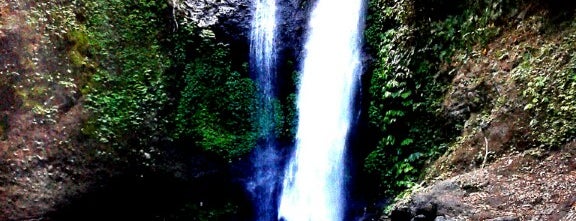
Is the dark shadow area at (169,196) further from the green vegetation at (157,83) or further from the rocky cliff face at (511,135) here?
the rocky cliff face at (511,135)

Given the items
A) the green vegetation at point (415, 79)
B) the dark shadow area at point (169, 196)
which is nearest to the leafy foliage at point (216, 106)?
the dark shadow area at point (169, 196)

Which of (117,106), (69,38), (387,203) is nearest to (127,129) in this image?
Answer: (117,106)

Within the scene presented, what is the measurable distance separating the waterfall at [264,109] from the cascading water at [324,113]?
36 centimetres

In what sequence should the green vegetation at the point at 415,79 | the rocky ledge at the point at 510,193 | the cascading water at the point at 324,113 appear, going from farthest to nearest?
the cascading water at the point at 324,113
the green vegetation at the point at 415,79
the rocky ledge at the point at 510,193

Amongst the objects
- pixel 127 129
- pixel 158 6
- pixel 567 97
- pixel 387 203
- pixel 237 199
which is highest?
pixel 158 6

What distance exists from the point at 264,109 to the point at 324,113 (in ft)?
4.71

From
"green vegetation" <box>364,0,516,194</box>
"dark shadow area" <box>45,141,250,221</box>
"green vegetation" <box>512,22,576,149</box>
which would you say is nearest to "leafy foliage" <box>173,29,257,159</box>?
"dark shadow area" <box>45,141,250,221</box>

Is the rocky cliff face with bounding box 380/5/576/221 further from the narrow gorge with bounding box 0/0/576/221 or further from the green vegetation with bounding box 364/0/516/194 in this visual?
the green vegetation with bounding box 364/0/516/194

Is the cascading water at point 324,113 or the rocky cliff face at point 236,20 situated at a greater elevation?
the rocky cliff face at point 236,20

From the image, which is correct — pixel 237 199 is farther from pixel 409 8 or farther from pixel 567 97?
pixel 567 97

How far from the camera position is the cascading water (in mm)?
10828

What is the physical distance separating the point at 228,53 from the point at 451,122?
551cm

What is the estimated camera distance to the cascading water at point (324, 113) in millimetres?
10828

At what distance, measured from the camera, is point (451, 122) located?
8.86 metres
